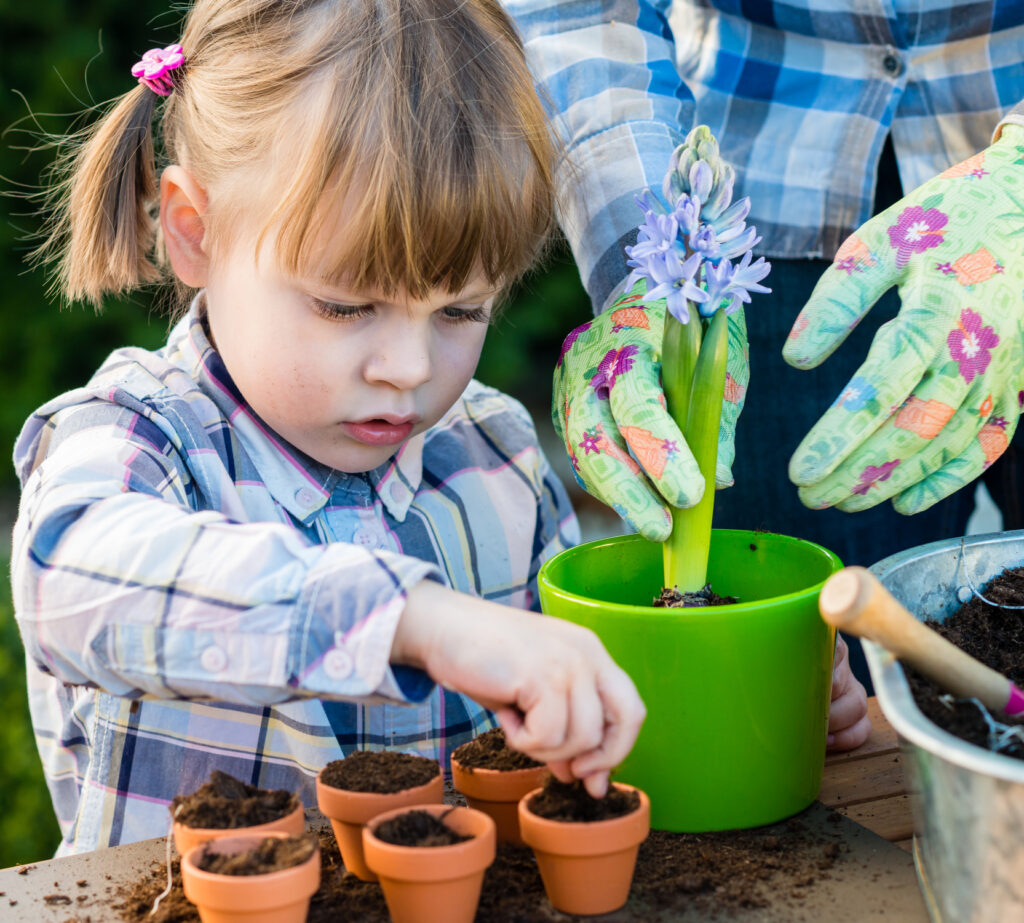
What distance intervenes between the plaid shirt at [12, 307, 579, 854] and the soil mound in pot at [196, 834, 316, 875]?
99 millimetres

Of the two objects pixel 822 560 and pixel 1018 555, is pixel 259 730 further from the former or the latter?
pixel 1018 555

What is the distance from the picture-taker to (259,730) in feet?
4.19

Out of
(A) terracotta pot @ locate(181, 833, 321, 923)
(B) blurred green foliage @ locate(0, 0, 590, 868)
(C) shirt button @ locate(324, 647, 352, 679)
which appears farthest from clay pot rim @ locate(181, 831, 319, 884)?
(B) blurred green foliage @ locate(0, 0, 590, 868)

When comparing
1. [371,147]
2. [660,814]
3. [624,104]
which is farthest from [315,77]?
[660,814]

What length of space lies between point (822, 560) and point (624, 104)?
2.19ft

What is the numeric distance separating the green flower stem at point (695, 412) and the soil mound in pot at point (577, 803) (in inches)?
9.6

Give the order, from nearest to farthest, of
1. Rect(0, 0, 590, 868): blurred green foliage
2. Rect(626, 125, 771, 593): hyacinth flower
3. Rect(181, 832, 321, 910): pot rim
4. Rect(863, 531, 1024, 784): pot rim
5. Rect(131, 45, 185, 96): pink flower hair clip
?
1. Rect(863, 531, 1024, 784): pot rim
2. Rect(181, 832, 321, 910): pot rim
3. Rect(626, 125, 771, 593): hyacinth flower
4. Rect(131, 45, 185, 96): pink flower hair clip
5. Rect(0, 0, 590, 868): blurred green foliage

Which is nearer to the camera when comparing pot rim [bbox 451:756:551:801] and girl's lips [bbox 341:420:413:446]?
pot rim [bbox 451:756:551:801]

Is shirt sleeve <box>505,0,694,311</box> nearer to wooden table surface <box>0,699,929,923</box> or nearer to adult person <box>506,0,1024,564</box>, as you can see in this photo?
adult person <box>506,0,1024,564</box>

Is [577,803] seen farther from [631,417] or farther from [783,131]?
[783,131]

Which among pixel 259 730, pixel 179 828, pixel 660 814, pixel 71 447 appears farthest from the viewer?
pixel 259 730

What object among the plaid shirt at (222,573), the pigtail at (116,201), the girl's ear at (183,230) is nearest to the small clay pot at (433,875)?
the plaid shirt at (222,573)

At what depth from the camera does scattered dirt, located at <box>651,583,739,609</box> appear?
978 mm

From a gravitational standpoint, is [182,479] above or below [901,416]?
below
